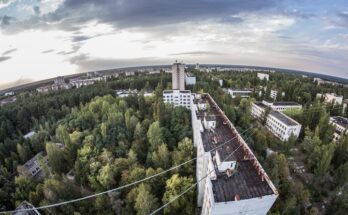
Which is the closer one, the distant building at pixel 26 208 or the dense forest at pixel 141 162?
the distant building at pixel 26 208

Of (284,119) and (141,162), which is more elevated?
(284,119)

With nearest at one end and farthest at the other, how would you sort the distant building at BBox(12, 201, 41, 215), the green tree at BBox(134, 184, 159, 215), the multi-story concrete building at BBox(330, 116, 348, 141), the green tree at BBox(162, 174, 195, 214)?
the green tree at BBox(134, 184, 159, 215) < the green tree at BBox(162, 174, 195, 214) < the distant building at BBox(12, 201, 41, 215) < the multi-story concrete building at BBox(330, 116, 348, 141)

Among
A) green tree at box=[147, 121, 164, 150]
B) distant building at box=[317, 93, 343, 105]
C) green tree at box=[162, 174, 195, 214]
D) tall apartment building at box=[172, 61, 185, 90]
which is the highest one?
tall apartment building at box=[172, 61, 185, 90]

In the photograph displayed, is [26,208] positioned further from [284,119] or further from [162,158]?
[284,119]

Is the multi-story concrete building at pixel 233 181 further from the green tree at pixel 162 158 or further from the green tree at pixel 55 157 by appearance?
the green tree at pixel 55 157

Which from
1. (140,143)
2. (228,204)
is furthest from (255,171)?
(140,143)

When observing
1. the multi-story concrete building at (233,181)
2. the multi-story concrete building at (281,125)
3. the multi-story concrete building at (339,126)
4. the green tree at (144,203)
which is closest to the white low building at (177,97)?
the multi-story concrete building at (281,125)

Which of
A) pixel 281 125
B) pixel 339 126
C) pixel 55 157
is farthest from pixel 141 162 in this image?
pixel 339 126

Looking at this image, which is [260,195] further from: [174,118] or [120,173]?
[174,118]

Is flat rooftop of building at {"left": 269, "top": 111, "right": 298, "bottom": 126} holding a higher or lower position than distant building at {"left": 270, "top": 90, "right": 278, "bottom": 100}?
lower

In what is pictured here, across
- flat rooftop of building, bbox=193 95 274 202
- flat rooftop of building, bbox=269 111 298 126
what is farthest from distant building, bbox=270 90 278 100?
flat rooftop of building, bbox=193 95 274 202

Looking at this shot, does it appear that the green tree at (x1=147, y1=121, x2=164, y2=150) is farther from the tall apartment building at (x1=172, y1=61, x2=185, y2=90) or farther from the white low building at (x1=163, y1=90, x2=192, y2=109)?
the tall apartment building at (x1=172, y1=61, x2=185, y2=90)

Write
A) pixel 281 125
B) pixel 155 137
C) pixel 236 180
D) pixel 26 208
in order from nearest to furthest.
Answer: pixel 236 180 → pixel 26 208 → pixel 155 137 → pixel 281 125
